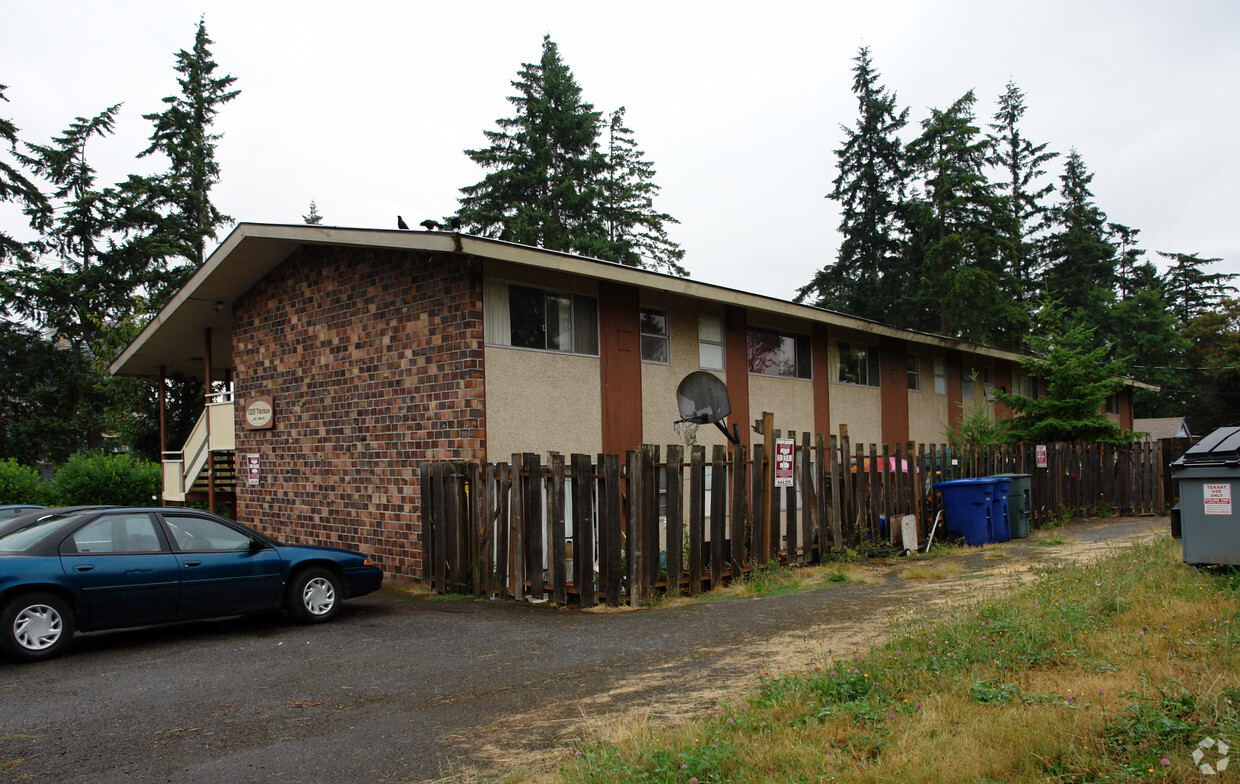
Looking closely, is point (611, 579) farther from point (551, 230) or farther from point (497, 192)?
point (497, 192)

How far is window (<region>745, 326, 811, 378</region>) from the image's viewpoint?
56.3 feet

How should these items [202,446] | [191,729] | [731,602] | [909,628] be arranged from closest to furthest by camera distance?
[191,729], [909,628], [731,602], [202,446]

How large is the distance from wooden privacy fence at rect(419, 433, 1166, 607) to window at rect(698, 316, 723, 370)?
304cm

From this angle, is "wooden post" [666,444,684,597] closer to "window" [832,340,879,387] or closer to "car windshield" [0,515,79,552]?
"car windshield" [0,515,79,552]

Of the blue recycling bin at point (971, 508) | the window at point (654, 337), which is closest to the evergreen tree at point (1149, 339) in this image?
the blue recycling bin at point (971, 508)

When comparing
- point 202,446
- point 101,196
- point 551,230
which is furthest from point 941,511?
point 101,196

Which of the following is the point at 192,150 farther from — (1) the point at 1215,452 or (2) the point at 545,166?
(1) the point at 1215,452

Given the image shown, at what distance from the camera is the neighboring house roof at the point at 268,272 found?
37.7 ft

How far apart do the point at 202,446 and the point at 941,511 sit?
579 inches

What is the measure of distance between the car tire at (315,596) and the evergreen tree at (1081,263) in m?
51.1

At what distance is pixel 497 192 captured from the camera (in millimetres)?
41375

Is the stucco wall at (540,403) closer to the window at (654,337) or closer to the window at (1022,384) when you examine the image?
the window at (654,337)

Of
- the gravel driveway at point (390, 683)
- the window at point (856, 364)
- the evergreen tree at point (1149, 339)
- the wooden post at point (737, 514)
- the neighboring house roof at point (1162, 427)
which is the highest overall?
the evergreen tree at point (1149, 339)

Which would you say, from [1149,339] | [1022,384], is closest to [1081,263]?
[1149,339]
